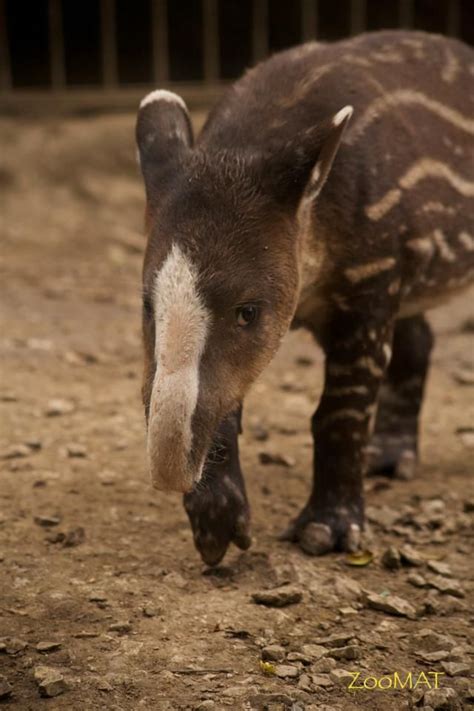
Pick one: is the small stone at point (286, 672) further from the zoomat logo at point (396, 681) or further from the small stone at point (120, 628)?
the small stone at point (120, 628)

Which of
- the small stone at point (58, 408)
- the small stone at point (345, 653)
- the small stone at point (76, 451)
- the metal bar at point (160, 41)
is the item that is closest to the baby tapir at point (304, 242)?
the small stone at point (345, 653)

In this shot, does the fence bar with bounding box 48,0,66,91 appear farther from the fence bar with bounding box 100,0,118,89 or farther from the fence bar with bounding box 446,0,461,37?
the fence bar with bounding box 446,0,461,37

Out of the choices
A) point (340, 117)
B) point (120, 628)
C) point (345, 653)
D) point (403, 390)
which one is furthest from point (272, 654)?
point (403, 390)

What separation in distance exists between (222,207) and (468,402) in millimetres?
2953

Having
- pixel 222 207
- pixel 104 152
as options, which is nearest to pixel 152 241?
pixel 222 207

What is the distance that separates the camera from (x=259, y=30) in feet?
30.7

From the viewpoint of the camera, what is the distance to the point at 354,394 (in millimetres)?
4527

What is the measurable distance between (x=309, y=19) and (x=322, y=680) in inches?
266

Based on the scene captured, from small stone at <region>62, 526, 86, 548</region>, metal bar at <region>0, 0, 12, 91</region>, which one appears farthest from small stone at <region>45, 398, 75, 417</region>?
metal bar at <region>0, 0, 12, 91</region>

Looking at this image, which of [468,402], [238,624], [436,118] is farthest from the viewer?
[468,402]

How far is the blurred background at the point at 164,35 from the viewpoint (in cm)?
927

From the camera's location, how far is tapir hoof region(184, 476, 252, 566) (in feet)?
13.4

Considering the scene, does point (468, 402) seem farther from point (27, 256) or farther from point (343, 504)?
point (27, 256)

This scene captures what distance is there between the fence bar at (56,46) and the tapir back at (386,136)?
4.78 meters
